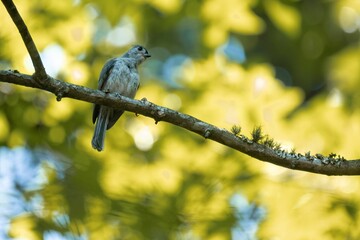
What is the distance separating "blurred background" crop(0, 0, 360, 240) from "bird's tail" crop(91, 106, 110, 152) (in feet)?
1.08

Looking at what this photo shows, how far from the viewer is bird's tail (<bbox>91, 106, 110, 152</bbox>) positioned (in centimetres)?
610

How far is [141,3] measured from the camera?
23.6 ft

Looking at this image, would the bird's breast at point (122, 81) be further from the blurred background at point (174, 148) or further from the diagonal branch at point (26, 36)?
the diagonal branch at point (26, 36)

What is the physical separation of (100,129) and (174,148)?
748 mm

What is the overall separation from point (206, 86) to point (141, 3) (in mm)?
1144

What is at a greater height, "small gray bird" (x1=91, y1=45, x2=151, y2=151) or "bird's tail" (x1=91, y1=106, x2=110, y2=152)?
"small gray bird" (x1=91, y1=45, x2=151, y2=151)

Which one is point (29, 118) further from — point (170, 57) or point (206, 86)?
point (170, 57)

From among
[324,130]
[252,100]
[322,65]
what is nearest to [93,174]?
[252,100]

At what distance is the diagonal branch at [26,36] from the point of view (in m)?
3.91

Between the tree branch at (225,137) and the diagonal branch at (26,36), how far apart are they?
8 cm

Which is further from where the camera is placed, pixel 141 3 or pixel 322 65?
pixel 322 65

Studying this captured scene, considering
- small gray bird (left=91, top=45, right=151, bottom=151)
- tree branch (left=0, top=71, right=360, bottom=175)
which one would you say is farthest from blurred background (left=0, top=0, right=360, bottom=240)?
tree branch (left=0, top=71, right=360, bottom=175)

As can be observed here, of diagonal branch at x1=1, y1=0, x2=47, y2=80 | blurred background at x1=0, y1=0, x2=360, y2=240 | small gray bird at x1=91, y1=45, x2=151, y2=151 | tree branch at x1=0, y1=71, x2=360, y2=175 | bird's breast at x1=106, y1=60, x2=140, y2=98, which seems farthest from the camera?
bird's breast at x1=106, y1=60, x2=140, y2=98

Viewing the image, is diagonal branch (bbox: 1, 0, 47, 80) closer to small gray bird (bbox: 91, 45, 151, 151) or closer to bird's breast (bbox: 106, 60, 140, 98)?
small gray bird (bbox: 91, 45, 151, 151)
